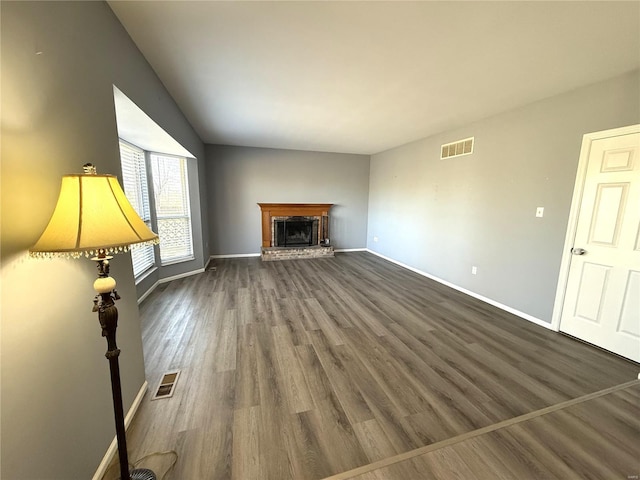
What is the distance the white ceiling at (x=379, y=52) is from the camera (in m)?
1.58

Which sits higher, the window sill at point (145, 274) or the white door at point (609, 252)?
the white door at point (609, 252)

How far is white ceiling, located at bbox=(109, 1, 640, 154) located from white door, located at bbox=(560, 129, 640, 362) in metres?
0.75

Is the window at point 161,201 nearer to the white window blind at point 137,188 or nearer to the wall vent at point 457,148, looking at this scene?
the white window blind at point 137,188

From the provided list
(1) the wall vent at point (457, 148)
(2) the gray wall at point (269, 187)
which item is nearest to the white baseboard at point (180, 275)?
(2) the gray wall at point (269, 187)

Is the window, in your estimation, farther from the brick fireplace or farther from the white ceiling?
the brick fireplace

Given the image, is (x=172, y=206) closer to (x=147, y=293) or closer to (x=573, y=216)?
(x=147, y=293)

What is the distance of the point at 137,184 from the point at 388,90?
348 centimetres

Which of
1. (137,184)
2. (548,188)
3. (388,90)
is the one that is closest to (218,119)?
(137,184)

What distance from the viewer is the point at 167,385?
193 centimetres

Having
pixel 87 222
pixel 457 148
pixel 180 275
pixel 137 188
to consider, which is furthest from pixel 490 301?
pixel 137 188

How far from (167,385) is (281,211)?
4.49 m

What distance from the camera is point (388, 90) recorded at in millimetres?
2686

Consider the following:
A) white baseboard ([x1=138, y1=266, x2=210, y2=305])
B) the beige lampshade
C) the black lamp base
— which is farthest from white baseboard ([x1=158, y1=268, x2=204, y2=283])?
Result: the beige lampshade

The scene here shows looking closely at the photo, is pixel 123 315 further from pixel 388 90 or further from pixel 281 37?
pixel 388 90
